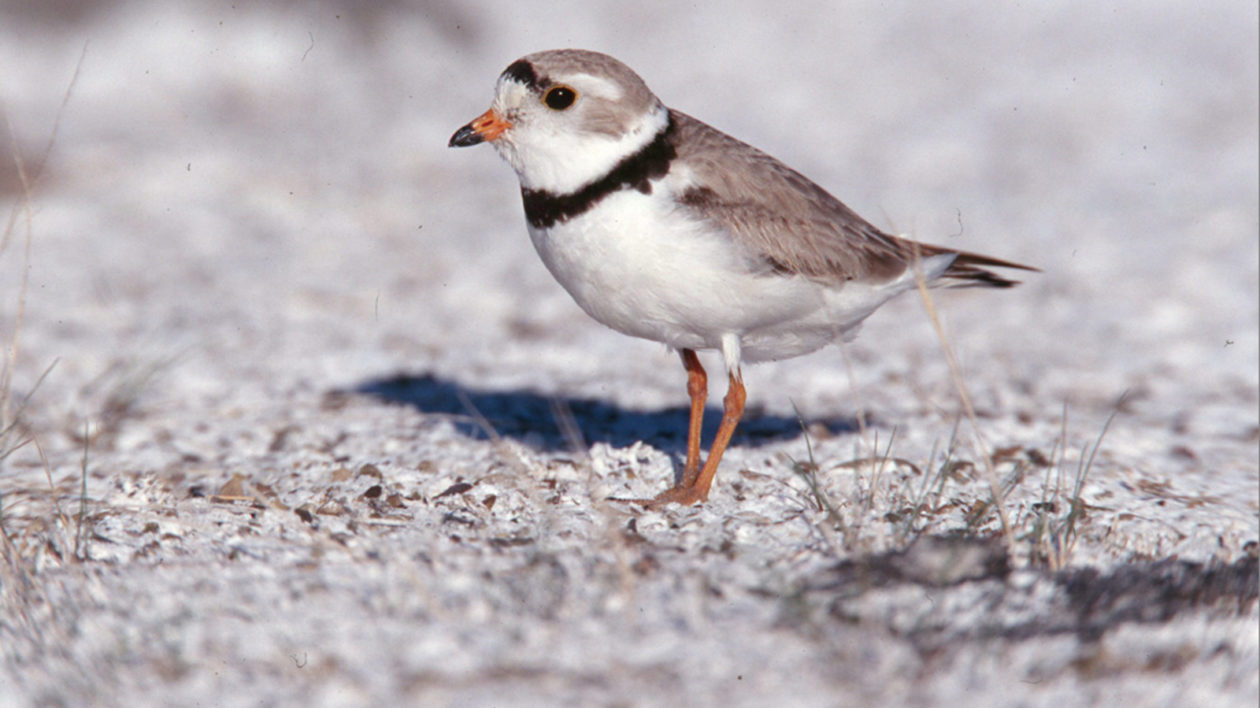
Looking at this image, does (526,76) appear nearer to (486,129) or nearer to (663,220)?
(486,129)

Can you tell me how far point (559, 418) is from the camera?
4.87m

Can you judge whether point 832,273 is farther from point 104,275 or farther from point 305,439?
point 104,275

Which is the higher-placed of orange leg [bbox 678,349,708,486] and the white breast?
the white breast

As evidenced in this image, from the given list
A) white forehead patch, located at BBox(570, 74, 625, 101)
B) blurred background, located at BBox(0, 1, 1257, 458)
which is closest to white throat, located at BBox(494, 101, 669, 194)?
white forehead patch, located at BBox(570, 74, 625, 101)

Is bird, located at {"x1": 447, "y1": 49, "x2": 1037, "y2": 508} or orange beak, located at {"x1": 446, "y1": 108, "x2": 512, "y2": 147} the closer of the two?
bird, located at {"x1": 447, "y1": 49, "x2": 1037, "y2": 508}

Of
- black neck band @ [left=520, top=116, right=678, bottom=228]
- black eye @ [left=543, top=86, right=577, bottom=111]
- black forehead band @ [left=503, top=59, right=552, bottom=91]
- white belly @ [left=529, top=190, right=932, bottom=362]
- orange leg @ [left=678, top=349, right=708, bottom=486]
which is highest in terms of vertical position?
black forehead band @ [left=503, top=59, right=552, bottom=91]

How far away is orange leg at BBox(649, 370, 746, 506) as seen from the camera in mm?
3809

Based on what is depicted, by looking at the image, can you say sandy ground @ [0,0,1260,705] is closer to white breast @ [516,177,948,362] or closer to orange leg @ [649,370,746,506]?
orange leg @ [649,370,746,506]

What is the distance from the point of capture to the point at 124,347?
595cm

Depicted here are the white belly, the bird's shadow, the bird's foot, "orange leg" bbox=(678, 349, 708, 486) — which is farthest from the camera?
the bird's shadow

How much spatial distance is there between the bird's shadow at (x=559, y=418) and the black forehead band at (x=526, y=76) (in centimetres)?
134

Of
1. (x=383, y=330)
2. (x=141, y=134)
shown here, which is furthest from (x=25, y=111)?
(x=383, y=330)

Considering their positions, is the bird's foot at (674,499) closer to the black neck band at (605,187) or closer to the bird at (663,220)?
the bird at (663,220)

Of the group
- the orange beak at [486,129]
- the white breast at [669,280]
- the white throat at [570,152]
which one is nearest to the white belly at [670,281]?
the white breast at [669,280]
